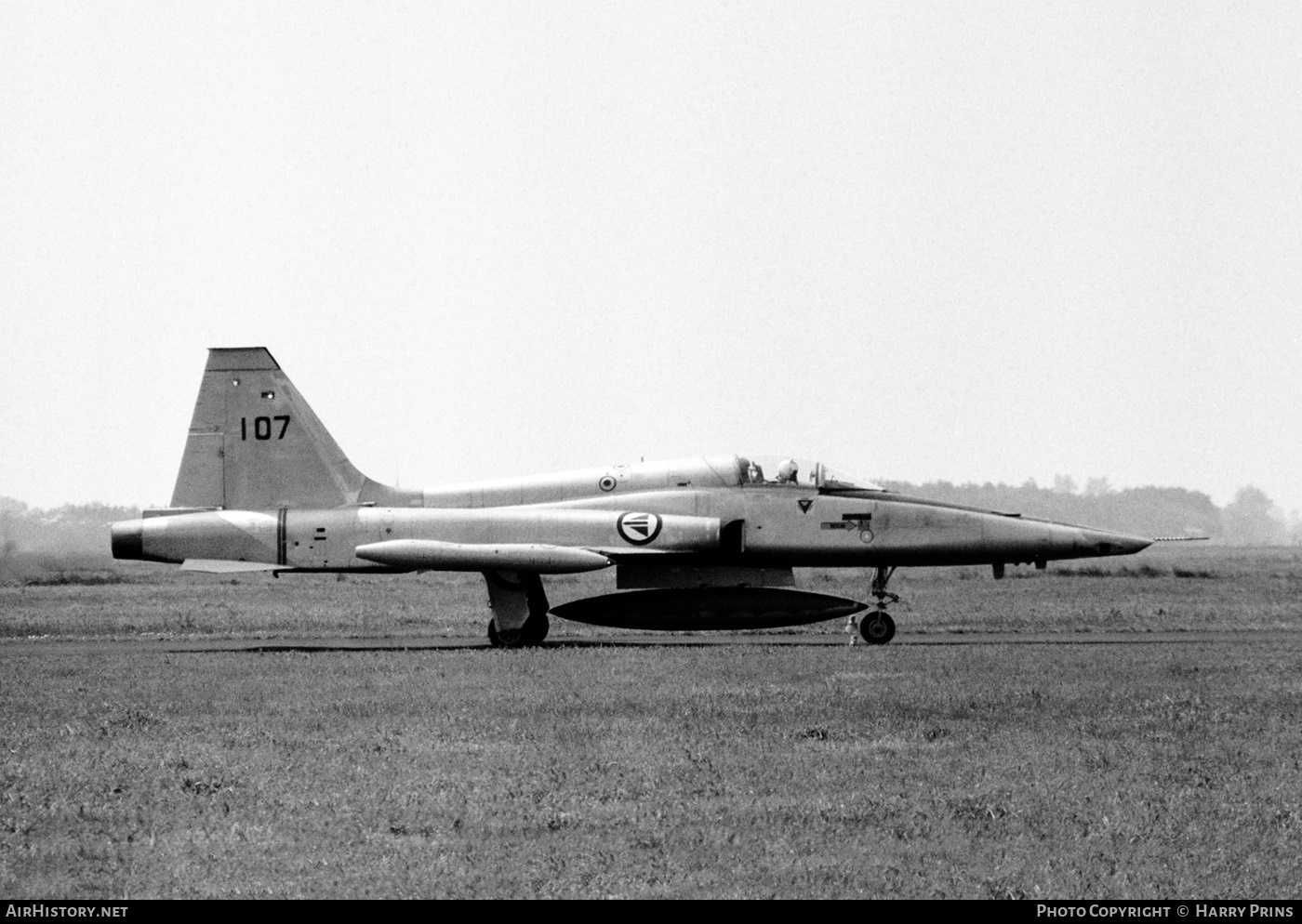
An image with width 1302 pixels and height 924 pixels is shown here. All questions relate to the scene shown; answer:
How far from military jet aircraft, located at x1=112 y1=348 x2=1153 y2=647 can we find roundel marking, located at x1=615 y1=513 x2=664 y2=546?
0.02m

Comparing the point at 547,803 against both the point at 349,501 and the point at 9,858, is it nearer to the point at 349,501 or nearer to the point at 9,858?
the point at 9,858

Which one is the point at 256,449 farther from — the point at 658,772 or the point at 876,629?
the point at 658,772

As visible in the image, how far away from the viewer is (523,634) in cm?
2375

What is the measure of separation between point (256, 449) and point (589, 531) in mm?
5609

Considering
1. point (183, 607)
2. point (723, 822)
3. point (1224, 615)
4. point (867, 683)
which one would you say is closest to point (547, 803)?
point (723, 822)

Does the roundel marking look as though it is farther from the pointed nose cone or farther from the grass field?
the pointed nose cone

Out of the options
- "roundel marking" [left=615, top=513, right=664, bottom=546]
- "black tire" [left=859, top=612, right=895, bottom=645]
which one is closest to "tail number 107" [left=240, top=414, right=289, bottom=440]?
"roundel marking" [left=615, top=513, right=664, bottom=546]

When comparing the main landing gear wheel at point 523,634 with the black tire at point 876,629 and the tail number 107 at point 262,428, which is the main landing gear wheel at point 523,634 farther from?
the black tire at point 876,629

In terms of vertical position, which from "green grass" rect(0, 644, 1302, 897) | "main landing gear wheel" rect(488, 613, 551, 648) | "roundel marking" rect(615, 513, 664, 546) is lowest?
"green grass" rect(0, 644, 1302, 897)

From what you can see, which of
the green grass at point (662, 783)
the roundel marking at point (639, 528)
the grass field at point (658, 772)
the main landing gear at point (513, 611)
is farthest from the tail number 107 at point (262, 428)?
the green grass at point (662, 783)

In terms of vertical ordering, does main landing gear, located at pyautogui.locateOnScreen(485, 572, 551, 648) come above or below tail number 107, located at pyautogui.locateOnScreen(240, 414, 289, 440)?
below

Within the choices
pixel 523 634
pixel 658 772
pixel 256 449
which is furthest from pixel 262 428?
pixel 658 772

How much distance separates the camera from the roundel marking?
2377 cm
